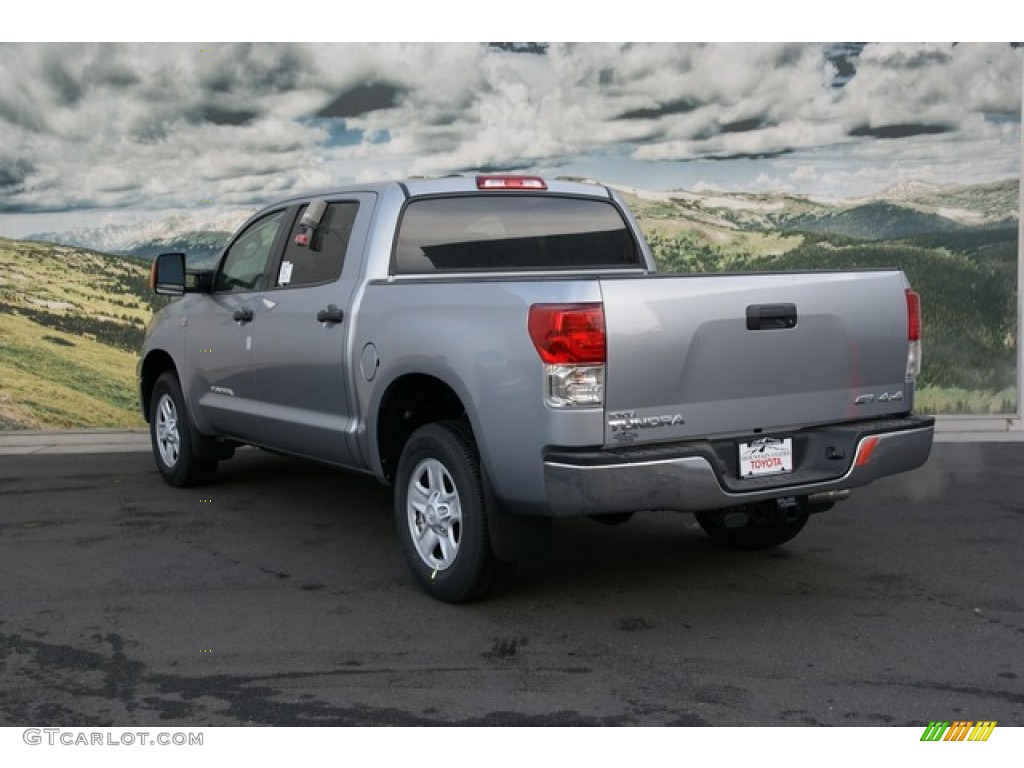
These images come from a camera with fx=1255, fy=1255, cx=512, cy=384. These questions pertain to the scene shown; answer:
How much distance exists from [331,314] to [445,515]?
1.35 meters

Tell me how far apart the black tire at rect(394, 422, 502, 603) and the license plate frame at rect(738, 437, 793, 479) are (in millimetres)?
1114

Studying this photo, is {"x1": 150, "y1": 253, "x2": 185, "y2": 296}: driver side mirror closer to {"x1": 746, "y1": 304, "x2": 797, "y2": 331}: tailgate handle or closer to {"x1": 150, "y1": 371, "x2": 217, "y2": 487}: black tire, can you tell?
{"x1": 150, "y1": 371, "x2": 217, "y2": 487}: black tire

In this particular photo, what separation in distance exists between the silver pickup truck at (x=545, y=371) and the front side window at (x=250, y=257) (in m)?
0.12

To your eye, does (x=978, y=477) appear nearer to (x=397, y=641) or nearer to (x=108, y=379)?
(x=397, y=641)

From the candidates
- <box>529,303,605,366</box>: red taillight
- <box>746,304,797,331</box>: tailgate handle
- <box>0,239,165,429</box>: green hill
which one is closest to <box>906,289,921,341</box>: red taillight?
<box>746,304,797,331</box>: tailgate handle

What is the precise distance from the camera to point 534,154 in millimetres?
12578

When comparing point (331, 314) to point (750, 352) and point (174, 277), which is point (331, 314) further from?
point (750, 352)

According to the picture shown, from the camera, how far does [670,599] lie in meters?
5.77

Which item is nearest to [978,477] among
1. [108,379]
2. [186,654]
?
[186,654]

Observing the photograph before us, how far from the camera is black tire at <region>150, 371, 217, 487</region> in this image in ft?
27.7

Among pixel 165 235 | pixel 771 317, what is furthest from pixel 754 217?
pixel 771 317

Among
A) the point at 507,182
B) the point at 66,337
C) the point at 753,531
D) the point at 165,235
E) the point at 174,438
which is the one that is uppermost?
the point at 507,182

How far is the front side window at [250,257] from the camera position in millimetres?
7477

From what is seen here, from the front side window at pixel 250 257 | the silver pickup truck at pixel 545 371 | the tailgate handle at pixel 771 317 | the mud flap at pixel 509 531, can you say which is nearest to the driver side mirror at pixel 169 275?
the front side window at pixel 250 257
